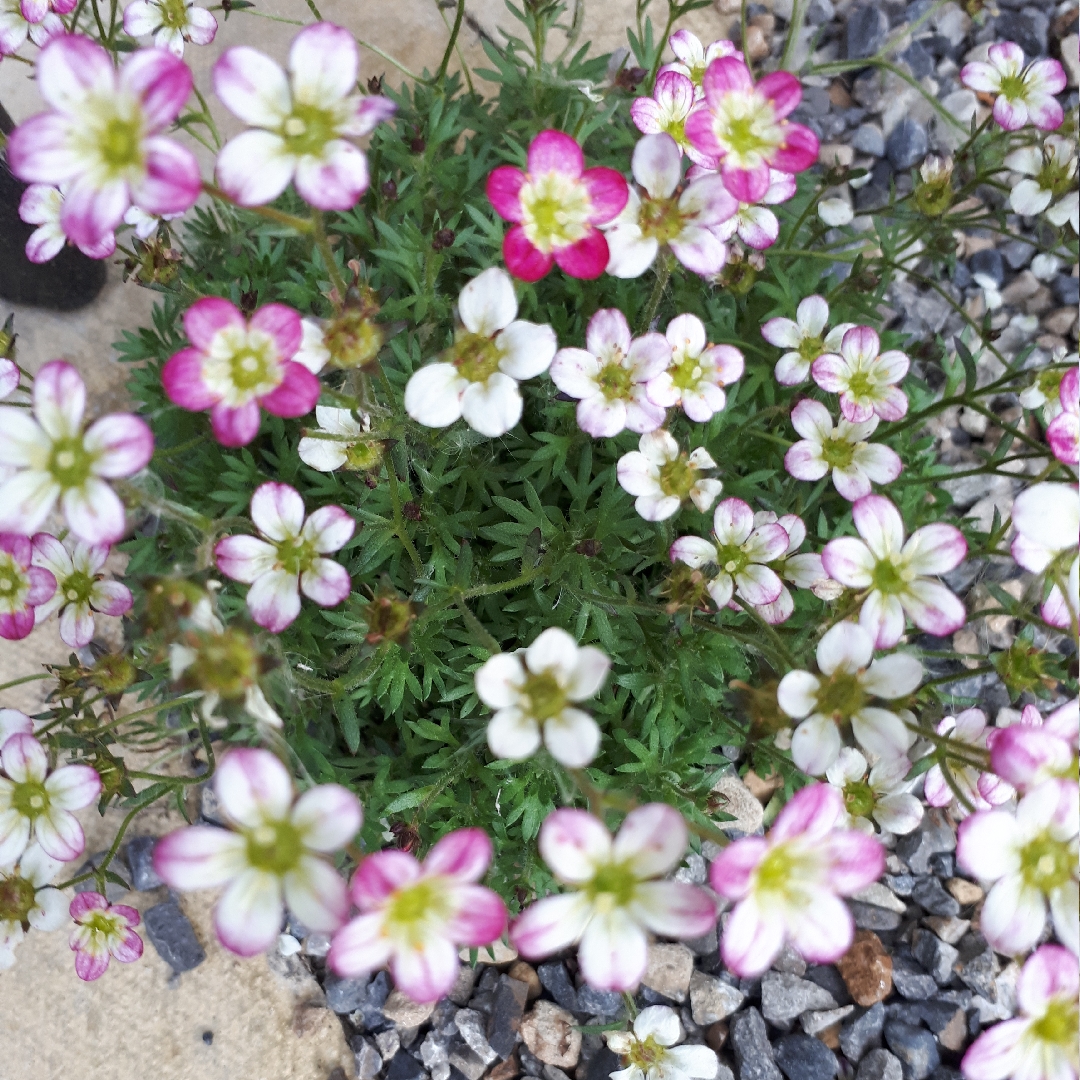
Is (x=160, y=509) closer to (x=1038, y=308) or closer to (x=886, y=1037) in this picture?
(x=886, y=1037)

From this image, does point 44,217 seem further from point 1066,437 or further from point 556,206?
point 1066,437

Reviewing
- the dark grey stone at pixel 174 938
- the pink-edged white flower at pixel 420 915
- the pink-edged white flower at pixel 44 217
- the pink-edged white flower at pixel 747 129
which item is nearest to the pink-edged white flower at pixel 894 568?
the pink-edged white flower at pixel 747 129

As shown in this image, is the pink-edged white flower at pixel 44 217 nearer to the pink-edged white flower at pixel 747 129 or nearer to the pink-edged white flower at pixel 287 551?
the pink-edged white flower at pixel 287 551

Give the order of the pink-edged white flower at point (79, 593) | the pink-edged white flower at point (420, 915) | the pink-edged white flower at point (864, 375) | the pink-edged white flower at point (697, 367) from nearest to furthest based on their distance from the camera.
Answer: the pink-edged white flower at point (420, 915) < the pink-edged white flower at point (79, 593) < the pink-edged white flower at point (697, 367) < the pink-edged white flower at point (864, 375)

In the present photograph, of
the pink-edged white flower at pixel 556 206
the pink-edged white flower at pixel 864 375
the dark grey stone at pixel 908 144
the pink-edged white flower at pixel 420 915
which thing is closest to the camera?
the pink-edged white flower at pixel 420 915

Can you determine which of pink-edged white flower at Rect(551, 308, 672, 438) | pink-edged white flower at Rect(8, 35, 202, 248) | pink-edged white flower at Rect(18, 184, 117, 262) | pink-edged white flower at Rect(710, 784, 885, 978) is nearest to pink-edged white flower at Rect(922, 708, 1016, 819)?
pink-edged white flower at Rect(710, 784, 885, 978)

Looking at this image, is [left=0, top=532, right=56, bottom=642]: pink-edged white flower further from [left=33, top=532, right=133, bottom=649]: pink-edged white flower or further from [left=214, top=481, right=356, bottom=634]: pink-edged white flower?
[left=214, top=481, right=356, bottom=634]: pink-edged white flower
